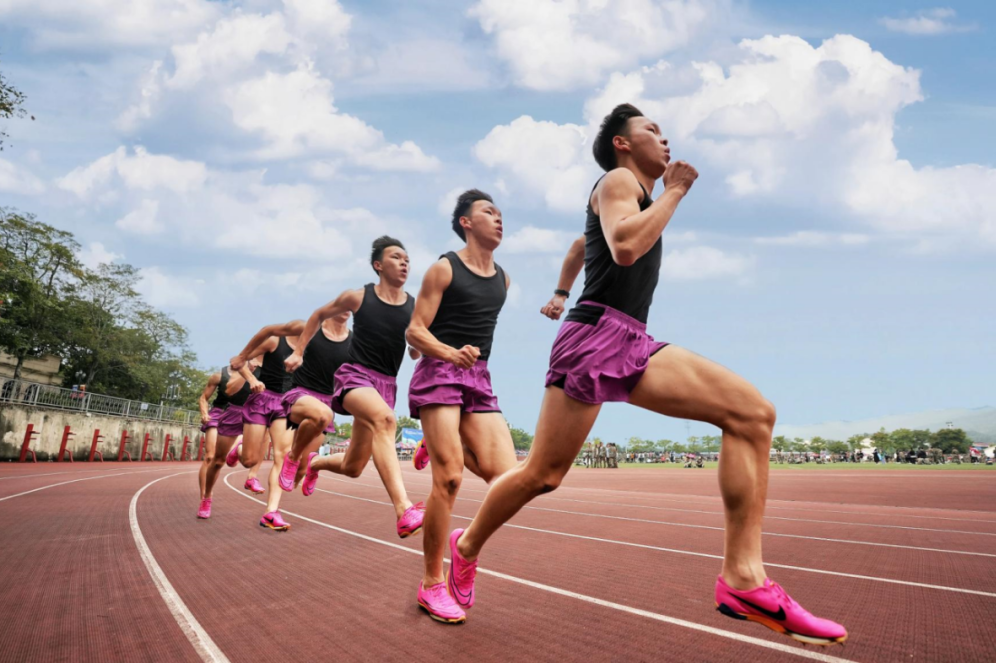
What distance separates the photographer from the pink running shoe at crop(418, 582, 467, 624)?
3.16m

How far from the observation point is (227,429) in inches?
325

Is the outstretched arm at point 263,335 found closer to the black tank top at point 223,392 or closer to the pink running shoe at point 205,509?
the black tank top at point 223,392

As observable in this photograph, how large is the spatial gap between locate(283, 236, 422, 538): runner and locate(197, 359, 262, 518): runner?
2745 millimetres

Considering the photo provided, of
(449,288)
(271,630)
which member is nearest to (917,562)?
(449,288)

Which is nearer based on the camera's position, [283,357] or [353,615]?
[353,615]

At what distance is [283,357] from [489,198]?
495 cm

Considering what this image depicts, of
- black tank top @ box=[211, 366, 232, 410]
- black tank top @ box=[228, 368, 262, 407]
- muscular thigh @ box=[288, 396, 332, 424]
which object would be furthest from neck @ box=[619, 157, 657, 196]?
black tank top @ box=[211, 366, 232, 410]

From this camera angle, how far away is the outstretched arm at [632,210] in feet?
7.93

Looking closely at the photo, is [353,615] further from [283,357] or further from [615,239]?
[283,357]

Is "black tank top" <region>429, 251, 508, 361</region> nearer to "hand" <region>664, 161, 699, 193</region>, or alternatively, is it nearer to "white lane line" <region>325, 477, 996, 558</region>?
"hand" <region>664, 161, 699, 193</region>

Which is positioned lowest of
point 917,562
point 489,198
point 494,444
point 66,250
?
point 917,562

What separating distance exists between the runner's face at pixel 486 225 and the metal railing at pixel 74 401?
27.4 metres

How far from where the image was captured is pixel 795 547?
5930 millimetres

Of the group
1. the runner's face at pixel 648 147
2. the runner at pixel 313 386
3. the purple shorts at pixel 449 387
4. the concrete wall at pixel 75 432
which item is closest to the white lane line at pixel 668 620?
the purple shorts at pixel 449 387
